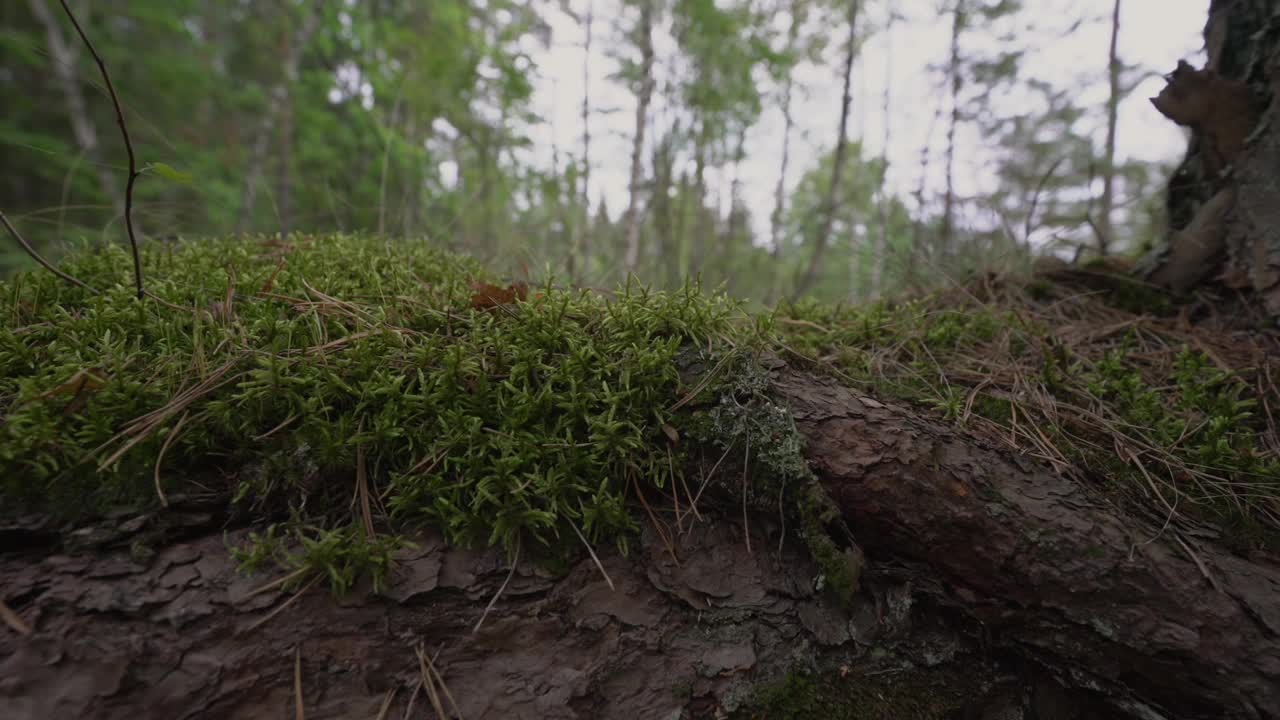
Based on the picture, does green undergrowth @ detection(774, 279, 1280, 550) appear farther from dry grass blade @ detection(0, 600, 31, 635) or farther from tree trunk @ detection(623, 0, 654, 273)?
tree trunk @ detection(623, 0, 654, 273)

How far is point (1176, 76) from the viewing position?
227 cm

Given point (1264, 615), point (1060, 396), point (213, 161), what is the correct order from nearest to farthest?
point (1264, 615), point (1060, 396), point (213, 161)

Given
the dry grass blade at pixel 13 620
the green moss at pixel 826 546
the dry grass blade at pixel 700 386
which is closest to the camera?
the dry grass blade at pixel 13 620

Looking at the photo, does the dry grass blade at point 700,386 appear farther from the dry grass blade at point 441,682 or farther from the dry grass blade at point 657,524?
the dry grass blade at point 441,682

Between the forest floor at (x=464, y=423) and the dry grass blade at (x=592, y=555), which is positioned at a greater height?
the forest floor at (x=464, y=423)

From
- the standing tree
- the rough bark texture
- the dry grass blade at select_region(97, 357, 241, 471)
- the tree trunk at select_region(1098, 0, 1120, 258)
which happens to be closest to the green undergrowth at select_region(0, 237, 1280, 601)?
the dry grass blade at select_region(97, 357, 241, 471)

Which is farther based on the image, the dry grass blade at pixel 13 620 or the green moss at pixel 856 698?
the green moss at pixel 856 698

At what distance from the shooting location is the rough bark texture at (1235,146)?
213cm

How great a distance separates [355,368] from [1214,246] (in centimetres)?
375

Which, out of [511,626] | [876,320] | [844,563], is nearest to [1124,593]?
[844,563]

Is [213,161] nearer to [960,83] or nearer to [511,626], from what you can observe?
[511,626]

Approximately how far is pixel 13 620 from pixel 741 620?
163 centimetres

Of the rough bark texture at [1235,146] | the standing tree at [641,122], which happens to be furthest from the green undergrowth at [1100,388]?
the standing tree at [641,122]

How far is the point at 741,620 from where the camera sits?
1.33m
